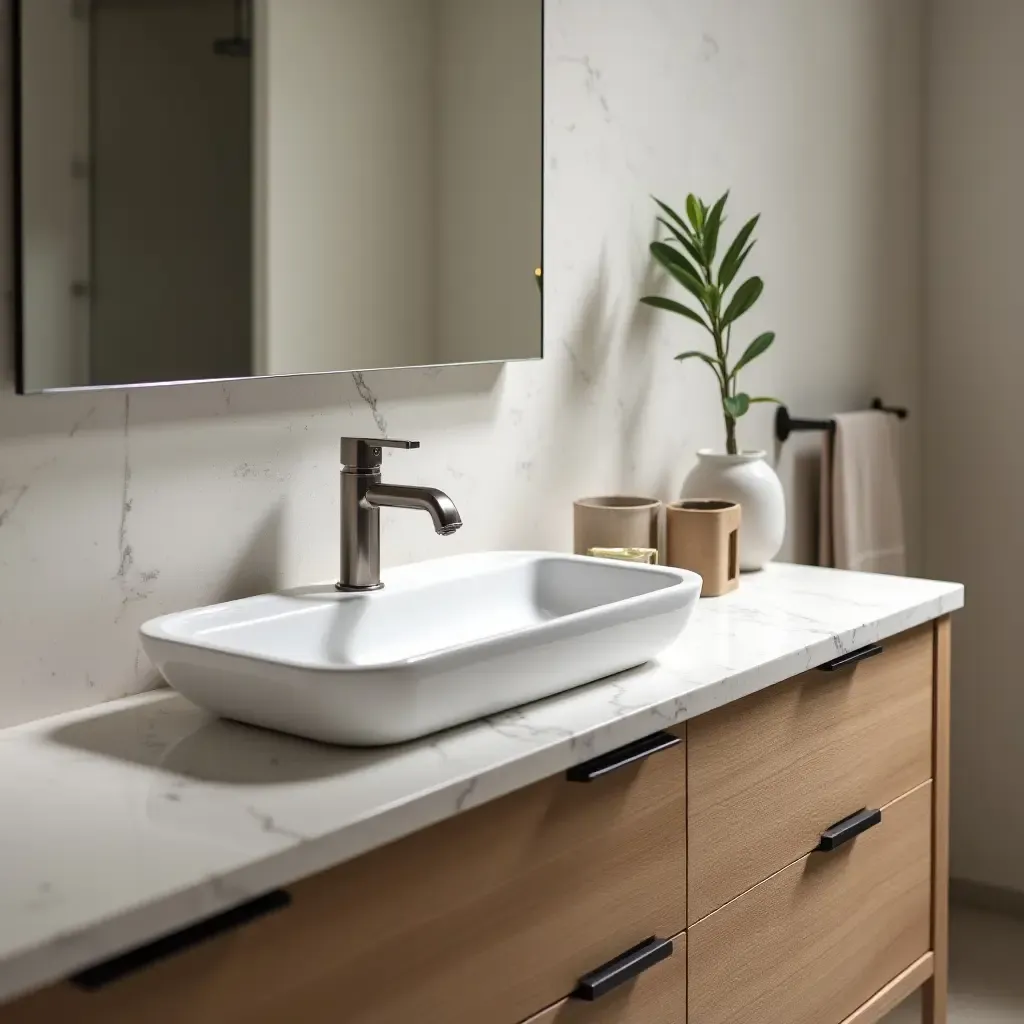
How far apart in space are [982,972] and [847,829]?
1.05 meters

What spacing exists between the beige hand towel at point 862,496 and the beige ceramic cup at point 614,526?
2.20ft

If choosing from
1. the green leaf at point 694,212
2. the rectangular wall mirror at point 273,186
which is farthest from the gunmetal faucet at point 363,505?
the green leaf at point 694,212

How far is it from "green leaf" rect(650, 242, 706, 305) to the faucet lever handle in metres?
0.70

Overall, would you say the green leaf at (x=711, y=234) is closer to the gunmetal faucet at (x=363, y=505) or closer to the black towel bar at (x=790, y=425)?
the black towel bar at (x=790, y=425)

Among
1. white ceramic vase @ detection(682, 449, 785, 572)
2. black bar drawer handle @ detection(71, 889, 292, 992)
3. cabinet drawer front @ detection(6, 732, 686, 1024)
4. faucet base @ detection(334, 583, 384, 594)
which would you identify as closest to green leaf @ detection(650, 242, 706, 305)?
white ceramic vase @ detection(682, 449, 785, 572)

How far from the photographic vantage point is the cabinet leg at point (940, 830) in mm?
2066

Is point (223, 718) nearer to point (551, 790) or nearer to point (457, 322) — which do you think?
point (551, 790)

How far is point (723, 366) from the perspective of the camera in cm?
223

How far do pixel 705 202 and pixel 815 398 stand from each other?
0.50m

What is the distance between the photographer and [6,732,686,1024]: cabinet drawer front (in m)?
1.08

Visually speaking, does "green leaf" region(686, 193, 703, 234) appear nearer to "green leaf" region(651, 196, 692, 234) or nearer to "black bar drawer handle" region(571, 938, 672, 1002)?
"green leaf" region(651, 196, 692, 234)

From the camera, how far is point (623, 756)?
1442mm

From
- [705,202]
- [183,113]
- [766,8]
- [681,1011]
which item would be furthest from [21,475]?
[766,8]

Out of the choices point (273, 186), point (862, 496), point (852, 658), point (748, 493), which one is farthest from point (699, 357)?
point (273, 186)
